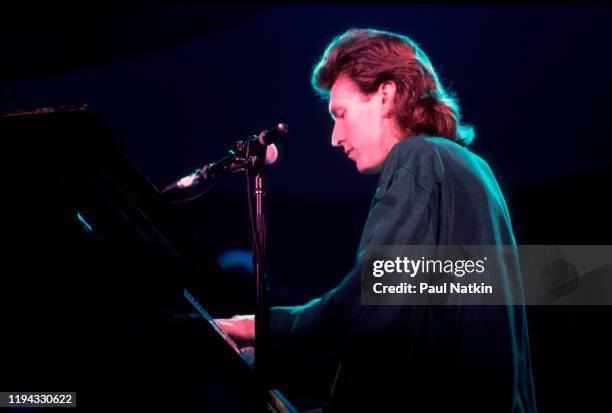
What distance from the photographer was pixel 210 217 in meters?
5.75

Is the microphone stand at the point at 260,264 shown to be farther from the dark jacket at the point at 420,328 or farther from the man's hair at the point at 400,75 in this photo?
the man's hair at the point at 400,75

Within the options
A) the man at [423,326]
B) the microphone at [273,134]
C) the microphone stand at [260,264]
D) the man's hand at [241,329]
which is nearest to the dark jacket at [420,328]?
the man at [423,326]

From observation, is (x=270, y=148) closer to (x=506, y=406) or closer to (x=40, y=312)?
(x=40, y=312)

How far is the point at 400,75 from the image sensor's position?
1798mm

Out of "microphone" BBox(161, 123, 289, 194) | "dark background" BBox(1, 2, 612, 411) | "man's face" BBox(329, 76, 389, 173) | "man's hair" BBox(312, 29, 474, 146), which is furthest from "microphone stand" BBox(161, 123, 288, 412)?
"dark background" BBox(1, 2, 612, 411)

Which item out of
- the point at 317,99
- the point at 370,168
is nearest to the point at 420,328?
the point at 370,168

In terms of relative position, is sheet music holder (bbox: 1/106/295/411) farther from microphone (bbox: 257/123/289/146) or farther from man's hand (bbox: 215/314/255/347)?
microphone (bbox: 257/123/289/146)

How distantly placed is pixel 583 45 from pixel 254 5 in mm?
2617

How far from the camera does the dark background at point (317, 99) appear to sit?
4066 millimetres

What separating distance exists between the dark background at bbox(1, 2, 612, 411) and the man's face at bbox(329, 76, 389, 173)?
230 cm

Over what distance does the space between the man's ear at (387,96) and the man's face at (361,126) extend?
0.05ft

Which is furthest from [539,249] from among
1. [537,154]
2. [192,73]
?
[192,73]

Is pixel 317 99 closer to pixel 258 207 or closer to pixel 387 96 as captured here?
pixel 387 96

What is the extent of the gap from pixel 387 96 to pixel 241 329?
924 mm
